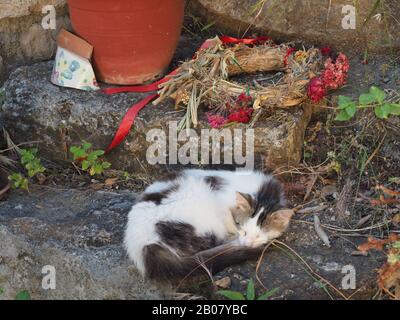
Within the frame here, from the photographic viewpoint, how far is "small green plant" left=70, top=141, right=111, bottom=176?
144 inches

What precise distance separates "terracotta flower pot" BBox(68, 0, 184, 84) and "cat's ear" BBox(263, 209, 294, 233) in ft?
4.32

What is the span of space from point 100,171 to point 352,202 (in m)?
1.35

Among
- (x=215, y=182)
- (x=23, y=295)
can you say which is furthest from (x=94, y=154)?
(x=23, y=295)

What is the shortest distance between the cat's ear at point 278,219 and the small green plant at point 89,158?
3.50 feet

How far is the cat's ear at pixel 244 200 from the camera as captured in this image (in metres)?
3.08

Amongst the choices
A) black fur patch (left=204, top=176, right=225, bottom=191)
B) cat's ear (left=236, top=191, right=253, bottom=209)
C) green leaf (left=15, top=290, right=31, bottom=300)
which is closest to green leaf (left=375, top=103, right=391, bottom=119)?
cat's ear (left=236, top=191, right=253, bottom=209)

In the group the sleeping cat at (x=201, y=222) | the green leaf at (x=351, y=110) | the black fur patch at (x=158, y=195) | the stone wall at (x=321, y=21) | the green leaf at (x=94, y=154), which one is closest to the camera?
the sleeping cat at (x=201, y=222)

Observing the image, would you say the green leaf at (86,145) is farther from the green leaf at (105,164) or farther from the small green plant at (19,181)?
the small green plant at (19,181)

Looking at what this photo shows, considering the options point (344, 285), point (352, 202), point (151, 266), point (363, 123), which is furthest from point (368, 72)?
point (151, 266)

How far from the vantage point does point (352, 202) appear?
341 cm

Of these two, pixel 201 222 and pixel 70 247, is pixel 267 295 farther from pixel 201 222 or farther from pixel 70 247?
pixel 70 247

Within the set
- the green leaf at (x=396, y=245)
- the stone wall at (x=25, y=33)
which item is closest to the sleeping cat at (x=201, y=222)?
the green leaf at (x=396, y=245)

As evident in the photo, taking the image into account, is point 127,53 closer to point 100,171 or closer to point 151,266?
point 100,171

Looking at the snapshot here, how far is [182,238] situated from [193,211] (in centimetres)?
16
